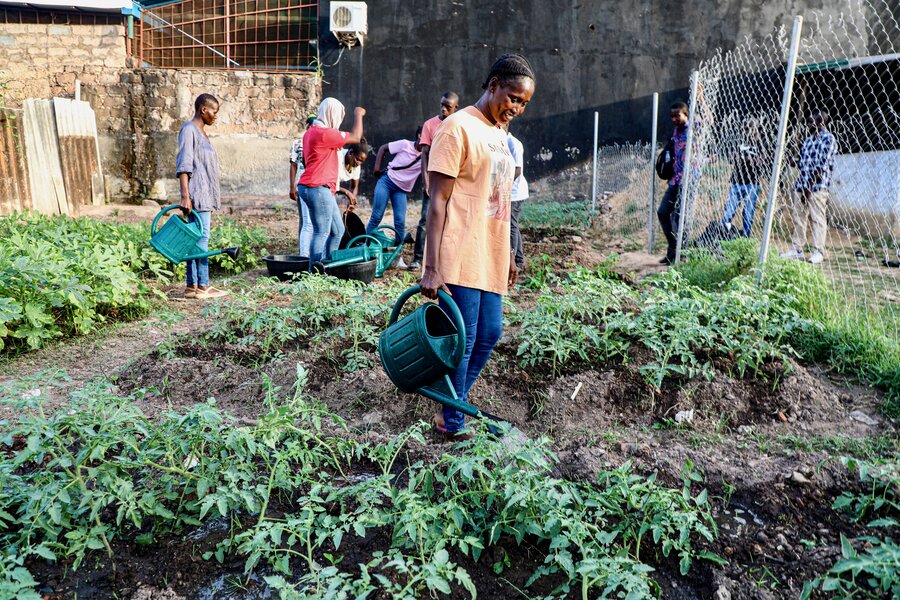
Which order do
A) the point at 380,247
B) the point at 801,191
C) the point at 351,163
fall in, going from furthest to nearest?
the point at 351,163
the point at 801,191
the point at 380,247

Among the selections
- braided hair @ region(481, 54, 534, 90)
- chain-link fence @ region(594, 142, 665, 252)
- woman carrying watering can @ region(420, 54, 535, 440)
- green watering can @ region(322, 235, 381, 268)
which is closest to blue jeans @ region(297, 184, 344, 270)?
green watering can @ region(322, 235, 381, 268)

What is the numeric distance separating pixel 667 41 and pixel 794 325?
9.47 metres

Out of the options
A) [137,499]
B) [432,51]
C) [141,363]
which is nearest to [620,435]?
[137,499]

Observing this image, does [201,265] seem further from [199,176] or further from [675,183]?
[675,183]

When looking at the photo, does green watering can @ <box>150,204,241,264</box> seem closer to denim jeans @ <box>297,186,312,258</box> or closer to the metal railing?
denim jeans @ <box>297,186,312,258</box>

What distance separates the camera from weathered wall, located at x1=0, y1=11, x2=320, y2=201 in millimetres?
11625

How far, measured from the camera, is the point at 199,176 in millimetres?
5625

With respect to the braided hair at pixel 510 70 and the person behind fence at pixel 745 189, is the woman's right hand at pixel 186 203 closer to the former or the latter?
the braided hair at pixel 510 70

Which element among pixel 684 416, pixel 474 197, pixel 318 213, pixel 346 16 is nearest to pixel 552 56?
pixel 346 16

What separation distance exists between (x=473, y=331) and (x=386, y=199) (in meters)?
4.24

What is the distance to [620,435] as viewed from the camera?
329 cm

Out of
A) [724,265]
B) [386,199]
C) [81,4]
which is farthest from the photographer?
[81,4]

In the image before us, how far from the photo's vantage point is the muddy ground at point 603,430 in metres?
2.21

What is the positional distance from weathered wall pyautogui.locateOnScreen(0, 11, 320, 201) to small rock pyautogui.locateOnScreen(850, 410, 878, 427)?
10.2 metres
